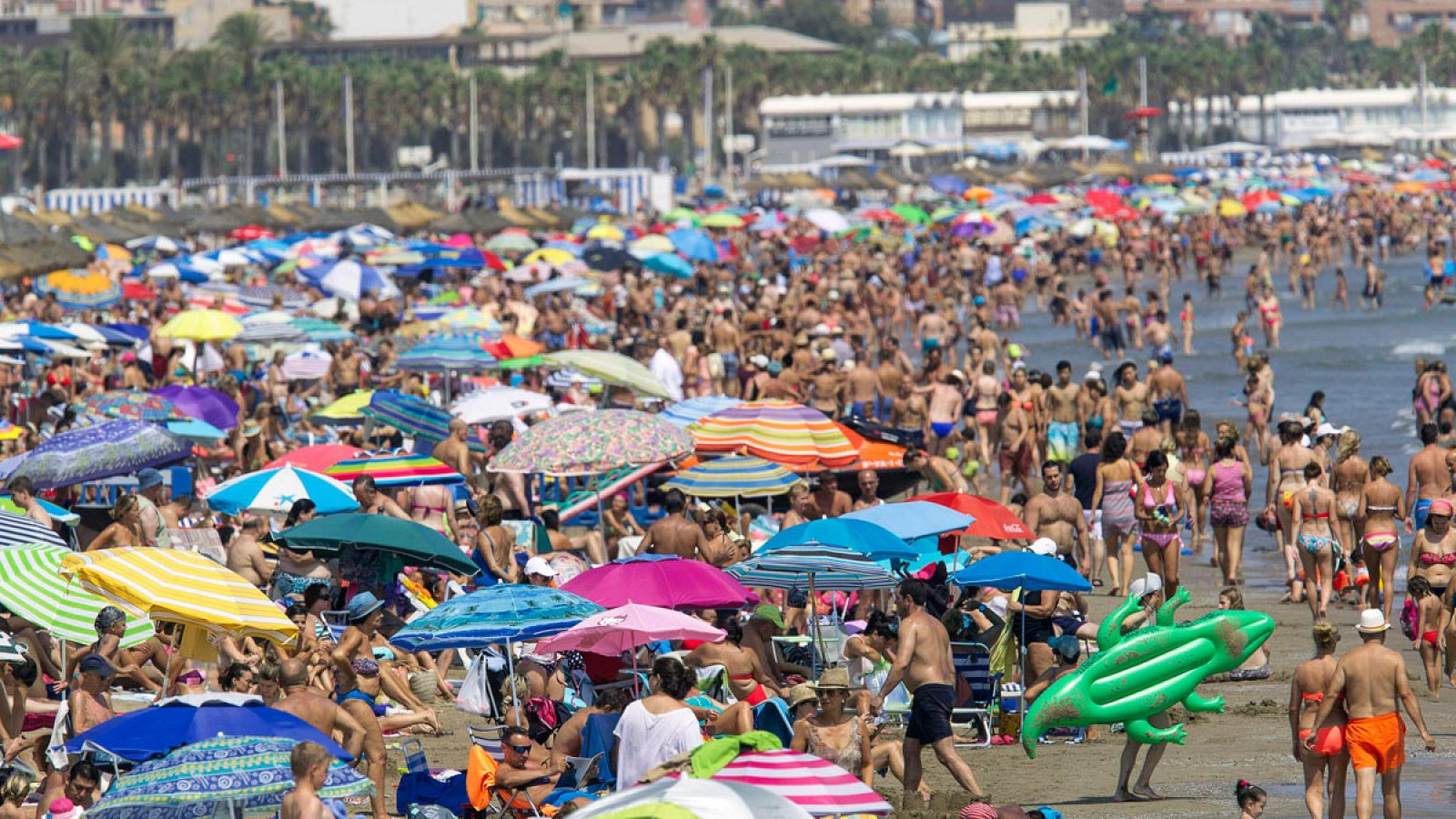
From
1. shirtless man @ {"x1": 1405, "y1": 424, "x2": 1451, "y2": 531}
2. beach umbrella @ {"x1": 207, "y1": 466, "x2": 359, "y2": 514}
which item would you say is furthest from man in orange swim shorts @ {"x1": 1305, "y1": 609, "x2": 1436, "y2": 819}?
beach umbrella @ {"x1": 207, "y1": 466, "x2": 359, "y2": 514}

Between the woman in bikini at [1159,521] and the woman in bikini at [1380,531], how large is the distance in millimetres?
1104

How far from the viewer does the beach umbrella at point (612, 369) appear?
15953mm

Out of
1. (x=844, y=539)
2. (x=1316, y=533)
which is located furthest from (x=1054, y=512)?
(x=844, y=539)

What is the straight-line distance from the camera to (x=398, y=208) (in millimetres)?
45188

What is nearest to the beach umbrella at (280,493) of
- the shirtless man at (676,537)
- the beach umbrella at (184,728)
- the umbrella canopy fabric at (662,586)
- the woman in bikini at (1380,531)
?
the shirtless man at (676,537)

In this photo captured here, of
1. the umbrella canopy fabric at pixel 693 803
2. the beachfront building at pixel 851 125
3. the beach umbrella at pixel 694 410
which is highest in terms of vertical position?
the beachfront building at pixel 851 125

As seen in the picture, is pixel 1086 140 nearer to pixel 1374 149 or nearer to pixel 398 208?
pixel 1374 149

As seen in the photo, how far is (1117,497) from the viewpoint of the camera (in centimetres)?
1328

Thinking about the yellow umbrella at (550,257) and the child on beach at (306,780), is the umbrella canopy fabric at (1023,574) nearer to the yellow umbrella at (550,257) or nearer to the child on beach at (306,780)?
the child on beach at (306,780)

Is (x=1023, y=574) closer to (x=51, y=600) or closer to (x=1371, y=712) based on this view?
(x=1371, y=712)

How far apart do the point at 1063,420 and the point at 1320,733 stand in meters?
8.56

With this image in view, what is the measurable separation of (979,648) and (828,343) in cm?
1121

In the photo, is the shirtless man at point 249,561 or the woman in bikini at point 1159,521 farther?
the woman in bikini at point 1159,521

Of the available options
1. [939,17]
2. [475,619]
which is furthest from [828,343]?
[939,17]
